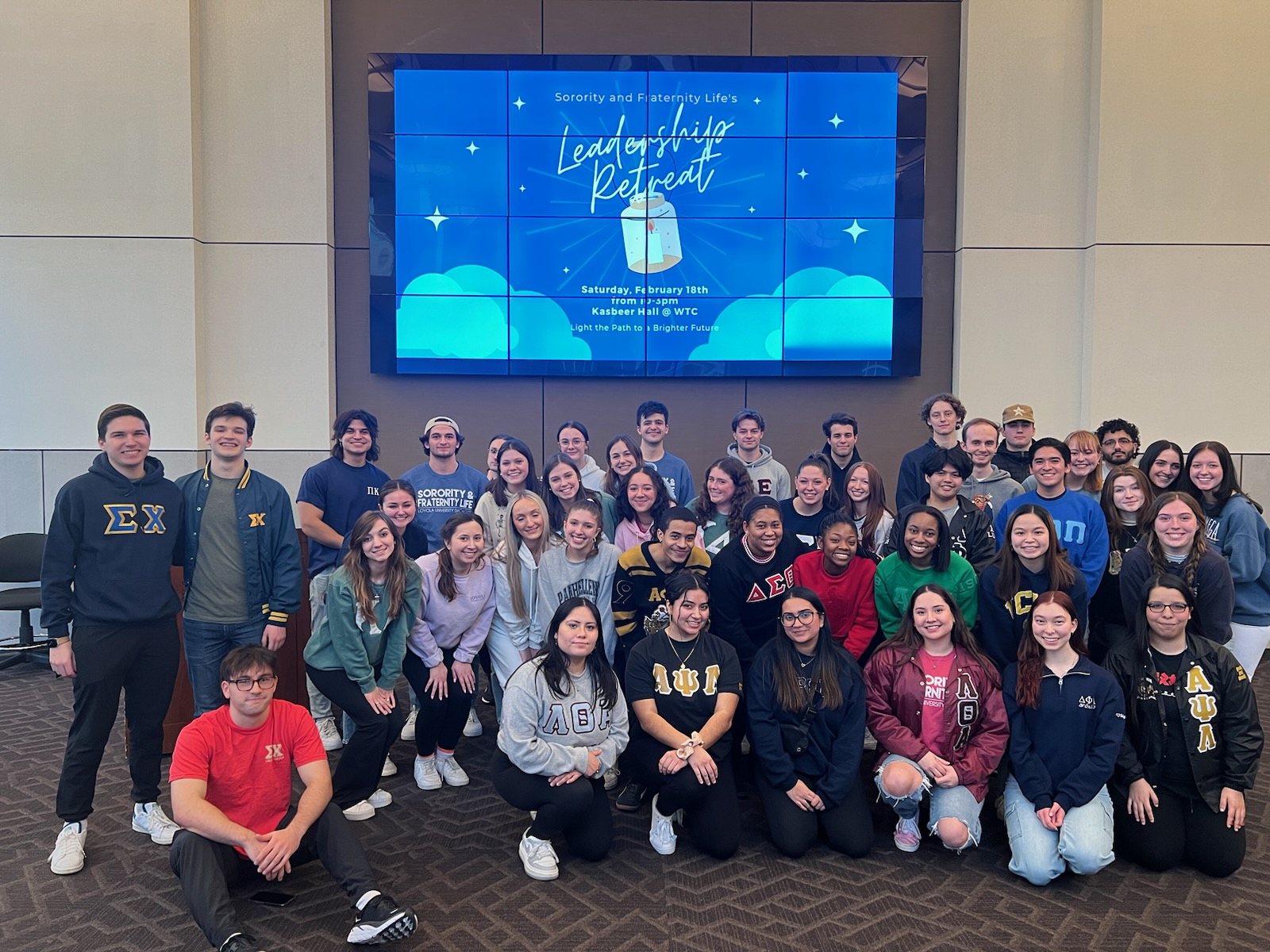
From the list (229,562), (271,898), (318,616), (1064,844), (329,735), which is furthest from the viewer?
(329,735)

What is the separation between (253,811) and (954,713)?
2694mm

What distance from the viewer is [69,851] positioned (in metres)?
3.19

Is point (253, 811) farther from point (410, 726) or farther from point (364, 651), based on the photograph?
point (410, 726)

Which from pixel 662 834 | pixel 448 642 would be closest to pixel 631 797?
pixel 662 834

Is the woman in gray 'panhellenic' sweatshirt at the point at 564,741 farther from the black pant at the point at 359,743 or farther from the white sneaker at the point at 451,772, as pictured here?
the white sneaker at the point at 451,772

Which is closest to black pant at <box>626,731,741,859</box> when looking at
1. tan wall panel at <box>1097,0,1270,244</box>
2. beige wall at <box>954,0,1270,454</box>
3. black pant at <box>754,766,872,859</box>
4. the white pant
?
black pant at <box>754,766,872,859</box>

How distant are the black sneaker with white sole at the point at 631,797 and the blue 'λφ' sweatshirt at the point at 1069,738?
1602mm

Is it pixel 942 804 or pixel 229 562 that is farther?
pixel 229 562

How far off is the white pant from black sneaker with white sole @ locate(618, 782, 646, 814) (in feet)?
9.78

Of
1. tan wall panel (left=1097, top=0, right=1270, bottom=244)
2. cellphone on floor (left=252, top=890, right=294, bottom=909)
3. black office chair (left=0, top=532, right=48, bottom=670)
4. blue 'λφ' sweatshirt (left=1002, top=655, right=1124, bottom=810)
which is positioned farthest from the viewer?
tan wall panel (left=1097, top=0, right=1270, bottom=244)

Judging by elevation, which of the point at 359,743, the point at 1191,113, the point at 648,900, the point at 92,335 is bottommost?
the point at 648,900

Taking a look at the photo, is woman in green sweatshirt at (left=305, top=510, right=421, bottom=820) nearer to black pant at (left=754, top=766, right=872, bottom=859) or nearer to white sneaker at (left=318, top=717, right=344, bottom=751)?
white sneaker at (left=318, top=717, right=344, bottom=751)

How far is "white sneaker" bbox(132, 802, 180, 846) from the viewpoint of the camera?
3.40 metres

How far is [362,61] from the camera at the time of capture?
666 centimetres
